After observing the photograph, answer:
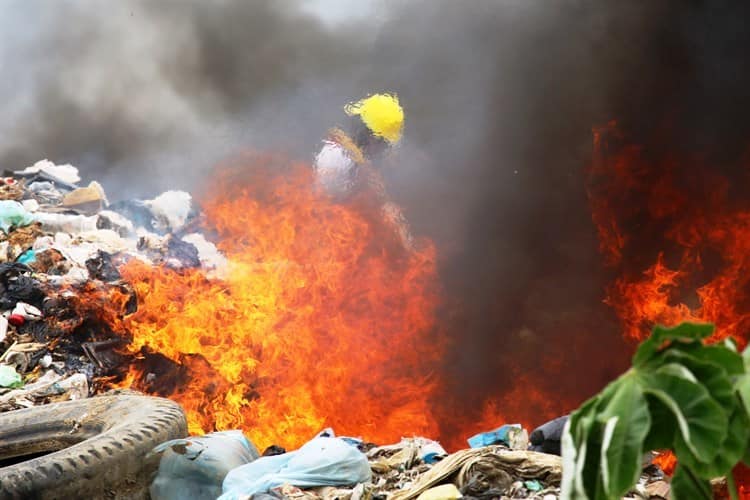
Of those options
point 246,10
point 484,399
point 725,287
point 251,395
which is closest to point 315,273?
point 251,395

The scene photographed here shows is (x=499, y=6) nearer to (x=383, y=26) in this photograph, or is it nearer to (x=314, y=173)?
(x=383, y=26)

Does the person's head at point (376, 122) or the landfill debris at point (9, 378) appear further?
the person's head at point (376, 122)

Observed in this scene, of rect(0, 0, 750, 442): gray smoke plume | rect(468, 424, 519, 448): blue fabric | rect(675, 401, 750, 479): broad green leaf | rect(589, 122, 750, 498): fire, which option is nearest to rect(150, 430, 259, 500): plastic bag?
rect(468, 424, 519, 448): blue fabric

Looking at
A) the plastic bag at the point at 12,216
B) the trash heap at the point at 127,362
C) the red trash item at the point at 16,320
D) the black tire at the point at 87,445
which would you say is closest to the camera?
the black tire at the point at 87,445

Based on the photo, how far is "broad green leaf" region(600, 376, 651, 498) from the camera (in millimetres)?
1286

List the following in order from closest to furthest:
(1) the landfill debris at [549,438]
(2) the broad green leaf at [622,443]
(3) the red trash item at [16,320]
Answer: (2) the broad green leaf at [622,443] → (1) the landfill debris at [549,438] → (3) the red trash item at [16,320]

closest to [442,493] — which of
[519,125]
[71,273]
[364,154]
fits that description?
[71,273]

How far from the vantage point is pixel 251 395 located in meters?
7.49

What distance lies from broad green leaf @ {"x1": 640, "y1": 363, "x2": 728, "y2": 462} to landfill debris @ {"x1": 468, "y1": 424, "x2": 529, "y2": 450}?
145 inches

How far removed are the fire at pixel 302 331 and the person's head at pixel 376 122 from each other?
0.96m

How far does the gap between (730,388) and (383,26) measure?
11.4 meters

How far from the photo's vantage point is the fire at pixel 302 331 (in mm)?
7426

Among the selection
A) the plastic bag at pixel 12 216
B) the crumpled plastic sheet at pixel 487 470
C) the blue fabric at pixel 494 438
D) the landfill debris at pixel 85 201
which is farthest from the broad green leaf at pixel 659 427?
the landfill debris at pixel 85 201

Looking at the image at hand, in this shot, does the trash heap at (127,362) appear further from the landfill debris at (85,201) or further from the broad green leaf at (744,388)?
the broad green leaf at (744,388)
